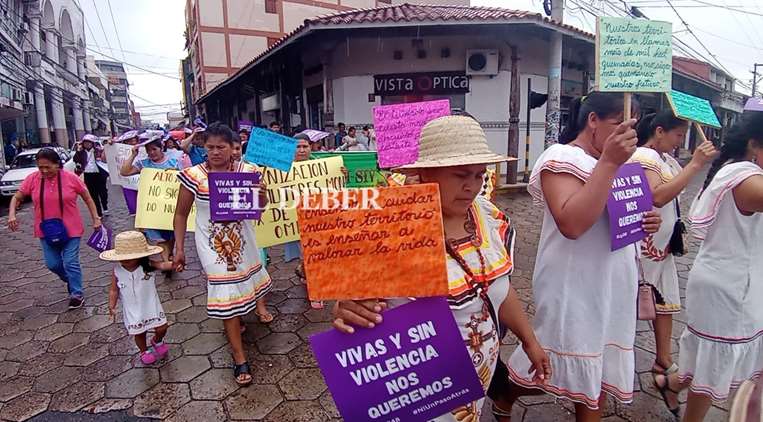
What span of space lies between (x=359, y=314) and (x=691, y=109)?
206 centimetres

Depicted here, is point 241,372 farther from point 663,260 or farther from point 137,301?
point 663,260

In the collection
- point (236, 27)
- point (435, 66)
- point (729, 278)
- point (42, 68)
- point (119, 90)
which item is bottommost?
point (729, 278)

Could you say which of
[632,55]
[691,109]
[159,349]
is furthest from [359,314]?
[159,349]

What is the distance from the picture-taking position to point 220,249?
2961 mm

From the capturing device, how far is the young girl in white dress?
3.10 metres

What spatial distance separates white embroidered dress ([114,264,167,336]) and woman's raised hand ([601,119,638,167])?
2979 millimetres

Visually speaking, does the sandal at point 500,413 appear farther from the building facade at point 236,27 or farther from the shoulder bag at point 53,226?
the building facade at point 236,27

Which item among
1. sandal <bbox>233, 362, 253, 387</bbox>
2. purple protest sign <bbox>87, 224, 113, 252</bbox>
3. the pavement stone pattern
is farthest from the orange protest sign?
purple protest sign <bbox>87, 224, 113, 252</bbox>

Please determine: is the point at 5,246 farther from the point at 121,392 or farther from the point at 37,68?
the point at 37,68

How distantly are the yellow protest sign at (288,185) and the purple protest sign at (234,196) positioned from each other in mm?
509

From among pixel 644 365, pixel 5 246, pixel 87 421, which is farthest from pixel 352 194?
pixel 5 246

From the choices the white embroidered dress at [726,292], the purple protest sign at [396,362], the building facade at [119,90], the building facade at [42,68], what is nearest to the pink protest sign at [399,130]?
the white embroidered dress at [726,292]

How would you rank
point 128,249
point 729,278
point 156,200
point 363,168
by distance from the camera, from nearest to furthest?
point 729,278 < point 128,249 < point 156,200 < point 363,168

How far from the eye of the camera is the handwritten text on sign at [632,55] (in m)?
1.75
